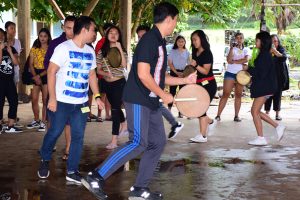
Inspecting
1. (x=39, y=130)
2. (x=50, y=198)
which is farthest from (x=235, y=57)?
(x=50, y=198)

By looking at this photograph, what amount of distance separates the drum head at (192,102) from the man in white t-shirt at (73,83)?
2.89 feet

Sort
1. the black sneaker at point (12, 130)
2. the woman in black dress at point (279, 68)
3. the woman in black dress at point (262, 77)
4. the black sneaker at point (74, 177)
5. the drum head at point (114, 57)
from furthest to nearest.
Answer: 1. the woman in black dress at point (279, 68)
2. the black sneaker at point (12, 130)
3. the woman in black dress at point (262, 77)
4. the drum head at point (114, 57)
5. the black sneaker at point (74, 177)

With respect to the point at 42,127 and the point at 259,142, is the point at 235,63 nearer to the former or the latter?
the point at 259,142

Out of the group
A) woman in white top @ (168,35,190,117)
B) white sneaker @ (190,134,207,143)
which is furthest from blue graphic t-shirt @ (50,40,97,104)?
woman in white top @ (168,35,190,117)

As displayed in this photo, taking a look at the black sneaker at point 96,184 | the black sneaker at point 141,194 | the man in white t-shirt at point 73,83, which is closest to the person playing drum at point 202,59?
the man in white t-shirt at point 73,83

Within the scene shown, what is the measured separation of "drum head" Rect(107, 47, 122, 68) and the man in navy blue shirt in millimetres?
2485

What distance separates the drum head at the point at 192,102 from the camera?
5777mm

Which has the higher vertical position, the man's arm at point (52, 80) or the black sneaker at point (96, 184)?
the man's arm at point (52, 80)

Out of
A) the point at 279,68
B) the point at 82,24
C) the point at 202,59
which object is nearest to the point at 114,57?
the point at 202,59

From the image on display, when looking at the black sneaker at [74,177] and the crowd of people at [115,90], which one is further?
the black sneaker at [74,177]

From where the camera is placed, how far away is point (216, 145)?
8.38 m

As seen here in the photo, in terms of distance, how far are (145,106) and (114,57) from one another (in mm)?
2686

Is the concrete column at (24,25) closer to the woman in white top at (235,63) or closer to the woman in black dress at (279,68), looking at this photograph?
the woman in white top at (235,63)

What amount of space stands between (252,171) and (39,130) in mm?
4137
